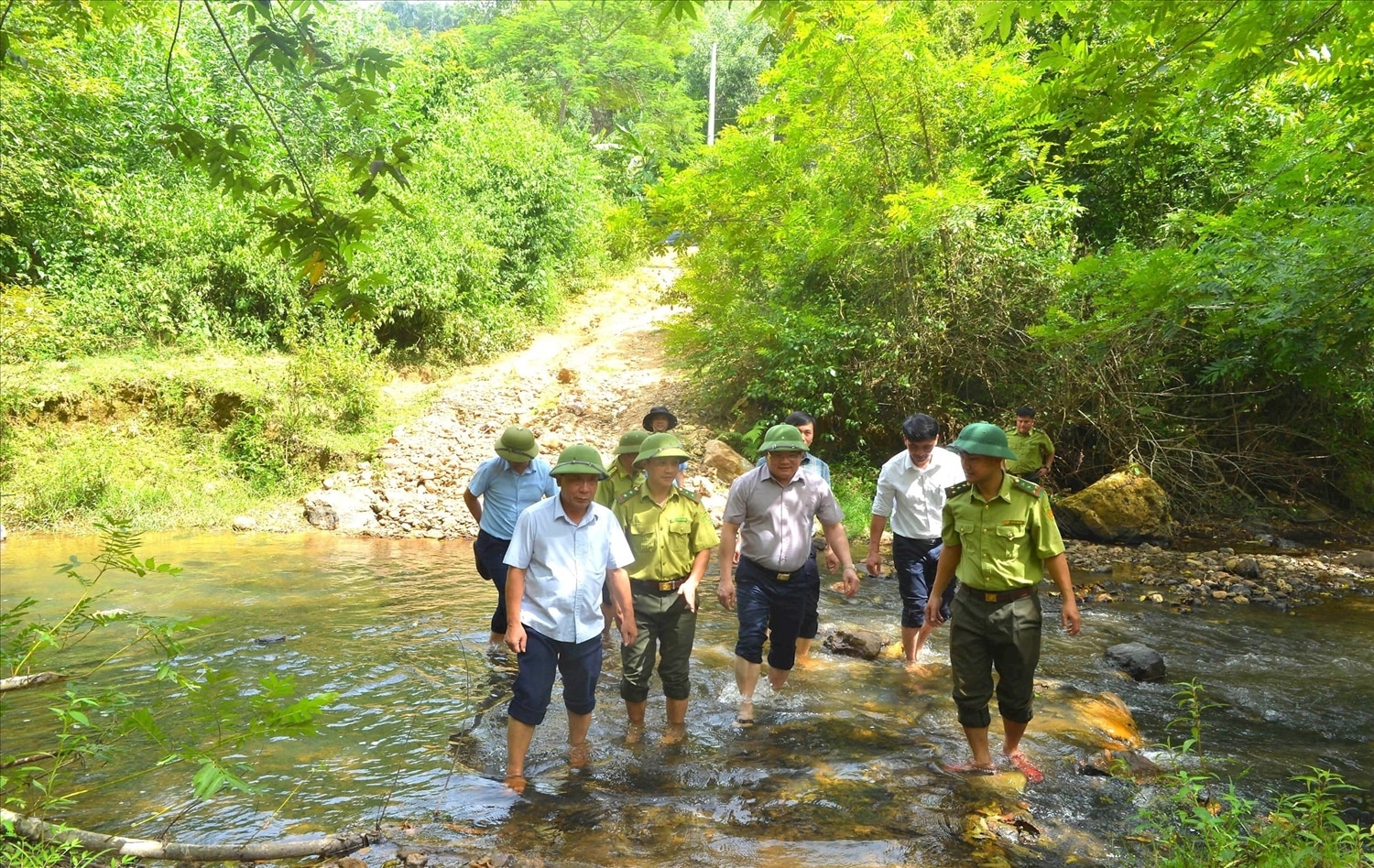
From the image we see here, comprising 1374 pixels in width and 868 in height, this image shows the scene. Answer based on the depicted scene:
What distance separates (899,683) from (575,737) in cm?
278

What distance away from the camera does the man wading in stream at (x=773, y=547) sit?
5.76 meters

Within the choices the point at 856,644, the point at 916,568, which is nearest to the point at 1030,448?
the point at 856,644

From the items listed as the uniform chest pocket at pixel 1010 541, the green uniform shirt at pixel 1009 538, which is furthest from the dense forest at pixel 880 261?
the uniform chest pocket at pixel 1010 541

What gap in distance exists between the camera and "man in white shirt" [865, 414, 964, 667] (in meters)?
6.54

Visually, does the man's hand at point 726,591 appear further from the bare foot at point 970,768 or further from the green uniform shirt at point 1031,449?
the green uniform shirt at point 1031,449

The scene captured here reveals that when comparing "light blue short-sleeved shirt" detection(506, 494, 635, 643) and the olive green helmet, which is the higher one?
the olive green helmet

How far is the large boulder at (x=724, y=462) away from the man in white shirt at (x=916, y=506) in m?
7.85

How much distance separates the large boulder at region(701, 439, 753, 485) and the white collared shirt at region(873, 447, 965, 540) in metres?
7.93

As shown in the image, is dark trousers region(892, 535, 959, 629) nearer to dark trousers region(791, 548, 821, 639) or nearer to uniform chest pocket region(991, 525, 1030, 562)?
dark trousers region(791, 548, 821, 639)

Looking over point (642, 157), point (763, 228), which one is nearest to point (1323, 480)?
point (763, 228)

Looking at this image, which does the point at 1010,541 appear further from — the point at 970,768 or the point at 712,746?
the point at 712,746

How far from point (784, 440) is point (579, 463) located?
1539 mm

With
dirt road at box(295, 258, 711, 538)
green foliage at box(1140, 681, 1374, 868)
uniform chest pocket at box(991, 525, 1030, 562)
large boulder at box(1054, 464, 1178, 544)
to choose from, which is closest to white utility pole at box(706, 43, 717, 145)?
dirt road at box(295, 258, 711, 538)

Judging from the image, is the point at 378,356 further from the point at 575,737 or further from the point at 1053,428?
the point at 575,737
